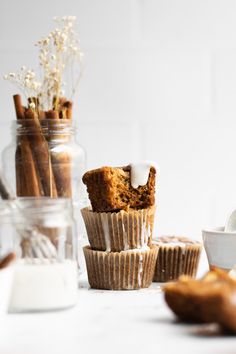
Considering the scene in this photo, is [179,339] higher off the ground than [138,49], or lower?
lower

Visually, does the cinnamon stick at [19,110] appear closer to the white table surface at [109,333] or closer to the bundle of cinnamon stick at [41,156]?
the bundle of cinnamon stick at [41,156]

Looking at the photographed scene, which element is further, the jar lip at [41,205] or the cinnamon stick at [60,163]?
the cinnamon stick at [60,163]

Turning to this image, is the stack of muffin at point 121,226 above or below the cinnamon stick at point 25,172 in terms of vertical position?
below

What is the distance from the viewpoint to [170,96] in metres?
2.19

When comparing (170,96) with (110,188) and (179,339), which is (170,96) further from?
(179,339)

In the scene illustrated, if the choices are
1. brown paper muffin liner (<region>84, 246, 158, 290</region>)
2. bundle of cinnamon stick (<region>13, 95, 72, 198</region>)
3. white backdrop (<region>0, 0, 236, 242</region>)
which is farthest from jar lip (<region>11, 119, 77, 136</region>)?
white backdrop (<region>0, 0, 236, 242</region>)

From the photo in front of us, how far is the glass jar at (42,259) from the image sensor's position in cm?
110

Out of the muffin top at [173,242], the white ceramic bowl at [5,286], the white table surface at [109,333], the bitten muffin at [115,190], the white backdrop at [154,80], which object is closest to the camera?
the white table surface at [109,333]

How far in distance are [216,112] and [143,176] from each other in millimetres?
891

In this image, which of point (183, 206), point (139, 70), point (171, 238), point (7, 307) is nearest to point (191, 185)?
point (183, 206)

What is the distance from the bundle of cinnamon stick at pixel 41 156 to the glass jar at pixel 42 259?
0.73 feet

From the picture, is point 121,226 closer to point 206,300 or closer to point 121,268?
point 121,268

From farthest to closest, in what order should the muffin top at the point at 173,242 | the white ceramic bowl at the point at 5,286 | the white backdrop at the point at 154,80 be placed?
the white backdrop at the point at 154,80 < the muffin top at the point at 173,242 < the white ceramic bowl at the point at 5,286

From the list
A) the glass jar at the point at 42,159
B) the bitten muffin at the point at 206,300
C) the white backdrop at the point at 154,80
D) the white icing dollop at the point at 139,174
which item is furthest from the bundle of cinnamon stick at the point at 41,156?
the white backdrop at the point at 154,80
